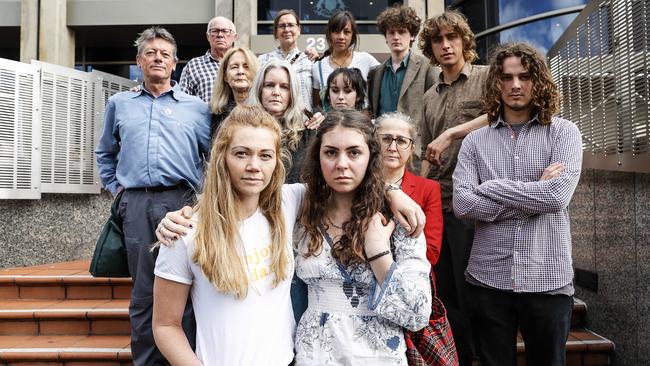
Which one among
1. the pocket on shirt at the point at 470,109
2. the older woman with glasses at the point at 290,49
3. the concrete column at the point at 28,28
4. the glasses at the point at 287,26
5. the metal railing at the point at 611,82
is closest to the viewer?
the metal railing at the point at 611,82

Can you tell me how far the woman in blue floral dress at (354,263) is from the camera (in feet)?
6.10

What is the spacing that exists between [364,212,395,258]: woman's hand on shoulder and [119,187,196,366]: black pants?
170 cm

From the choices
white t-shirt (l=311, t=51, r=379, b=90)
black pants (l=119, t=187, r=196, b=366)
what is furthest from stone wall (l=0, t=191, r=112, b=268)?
white t-shirt (l=311, t=51, r=379, b=90)

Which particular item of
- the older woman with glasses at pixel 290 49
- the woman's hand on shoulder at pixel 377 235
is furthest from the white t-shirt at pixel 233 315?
the older woman with glasses at pixel 290 49

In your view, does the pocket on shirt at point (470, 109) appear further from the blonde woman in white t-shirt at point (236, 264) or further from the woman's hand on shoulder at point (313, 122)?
the blonde woman in white t-shirt at point (236, 264)

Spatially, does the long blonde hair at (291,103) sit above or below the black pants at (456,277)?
above

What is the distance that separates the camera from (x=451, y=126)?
3.48 m

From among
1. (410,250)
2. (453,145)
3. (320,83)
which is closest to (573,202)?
(453,145)

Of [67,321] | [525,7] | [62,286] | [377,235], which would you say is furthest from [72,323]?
[525,7]

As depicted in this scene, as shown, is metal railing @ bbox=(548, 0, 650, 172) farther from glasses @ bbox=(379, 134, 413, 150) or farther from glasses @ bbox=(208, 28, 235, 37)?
glasses @ bbox=(208, 28, 235, 37)

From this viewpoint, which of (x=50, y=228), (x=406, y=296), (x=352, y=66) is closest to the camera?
(x=406, y=296)

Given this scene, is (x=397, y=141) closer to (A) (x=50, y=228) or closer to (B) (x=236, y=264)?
(B) (x=236, y=264)

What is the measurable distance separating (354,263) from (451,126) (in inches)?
71.7

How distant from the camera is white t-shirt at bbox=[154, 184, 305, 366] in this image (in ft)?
6.00
